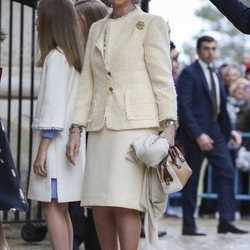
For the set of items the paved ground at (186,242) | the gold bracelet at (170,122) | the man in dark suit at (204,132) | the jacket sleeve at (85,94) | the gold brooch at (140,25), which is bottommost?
the paved ground at (186,242)

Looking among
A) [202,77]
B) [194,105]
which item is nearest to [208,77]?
[202,77]

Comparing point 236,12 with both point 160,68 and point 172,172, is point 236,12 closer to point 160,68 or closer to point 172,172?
point 160,68

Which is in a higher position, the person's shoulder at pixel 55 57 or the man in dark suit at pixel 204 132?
the person's shoulder at pixel 55 57

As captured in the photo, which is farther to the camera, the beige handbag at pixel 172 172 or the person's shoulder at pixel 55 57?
the person's shoulder at pixel 55 57

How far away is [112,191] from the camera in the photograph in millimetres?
5719

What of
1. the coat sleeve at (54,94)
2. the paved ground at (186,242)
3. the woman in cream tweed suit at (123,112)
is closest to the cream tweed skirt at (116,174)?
the woman in cream tweed suit at (123,112)

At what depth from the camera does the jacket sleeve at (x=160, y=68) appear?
5730 mm

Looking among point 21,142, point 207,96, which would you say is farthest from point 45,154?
point 207,96

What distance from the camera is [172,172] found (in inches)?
222

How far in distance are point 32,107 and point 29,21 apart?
114 centimetres

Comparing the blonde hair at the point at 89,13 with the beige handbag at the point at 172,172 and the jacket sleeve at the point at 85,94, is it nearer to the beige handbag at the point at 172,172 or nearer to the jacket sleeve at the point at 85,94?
the jacket sleeve at the point at 85,94

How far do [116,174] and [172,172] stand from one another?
31 cm

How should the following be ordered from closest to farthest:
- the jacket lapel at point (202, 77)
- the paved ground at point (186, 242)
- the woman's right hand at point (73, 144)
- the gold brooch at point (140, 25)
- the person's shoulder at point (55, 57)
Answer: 1. the gold brooch at point (140, 25)
2. the woman's right hand at point (73, 144)
3. the person's shoulder at point (55, 57)
4. the paved ground at point (186, 242)
5. the jacket lapel at point (202, 77)

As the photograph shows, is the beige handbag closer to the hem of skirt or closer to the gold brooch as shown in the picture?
the hem of skirt
